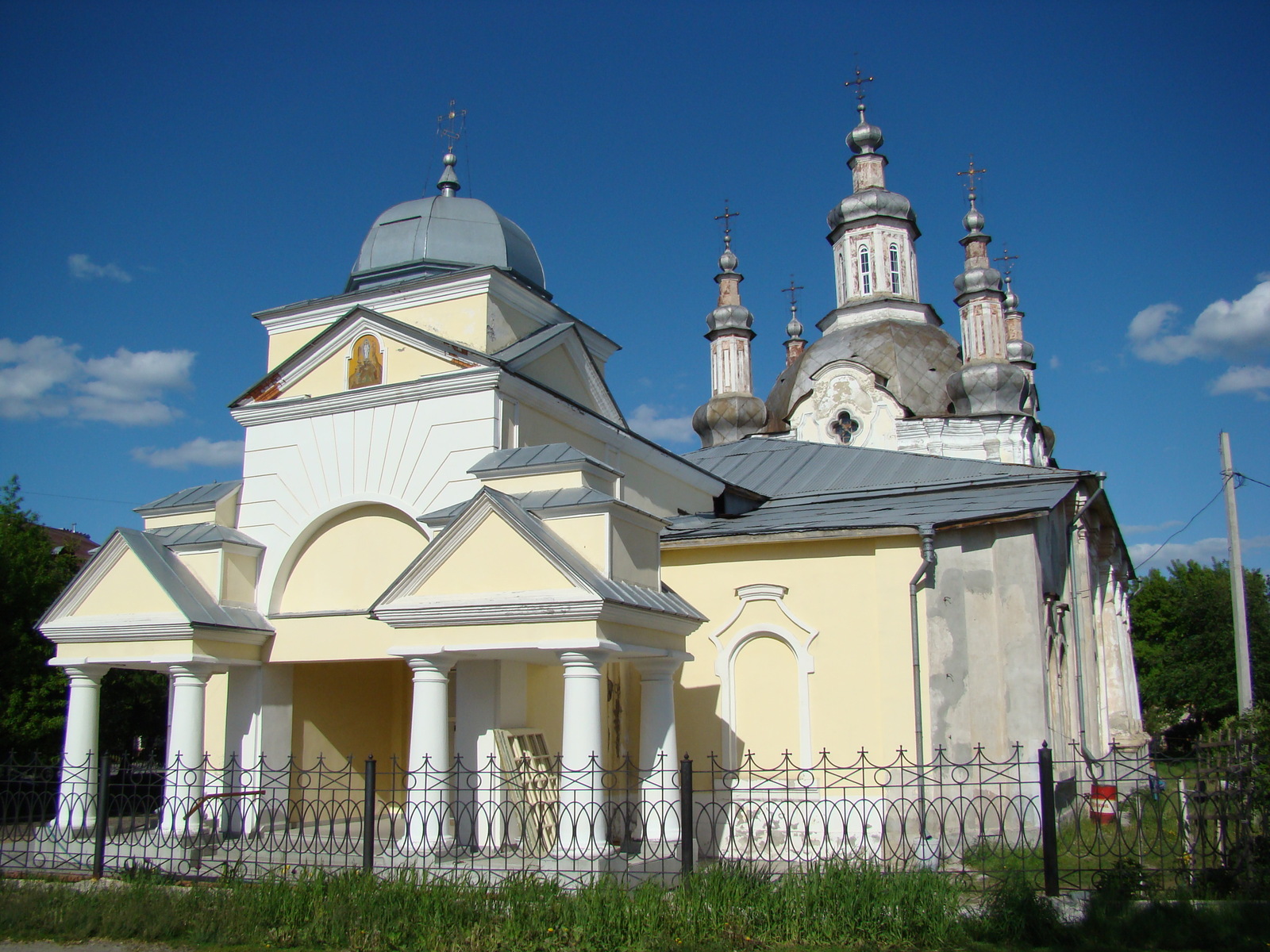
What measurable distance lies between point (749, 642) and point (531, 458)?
3879mm

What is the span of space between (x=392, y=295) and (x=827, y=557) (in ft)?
20.2

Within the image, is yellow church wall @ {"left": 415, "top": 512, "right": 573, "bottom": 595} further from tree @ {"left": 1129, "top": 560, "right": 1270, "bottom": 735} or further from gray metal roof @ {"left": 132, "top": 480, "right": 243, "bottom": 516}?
tree @ {"left": 1129, "top": 560, "right": 1270, "bottom": 735}

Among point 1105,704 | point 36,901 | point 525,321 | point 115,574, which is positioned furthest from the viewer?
point 1105,704

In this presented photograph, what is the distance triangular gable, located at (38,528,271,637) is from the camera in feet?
36.8

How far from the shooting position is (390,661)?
1344 centimetres

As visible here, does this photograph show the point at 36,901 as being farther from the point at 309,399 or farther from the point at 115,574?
the point at 309,399

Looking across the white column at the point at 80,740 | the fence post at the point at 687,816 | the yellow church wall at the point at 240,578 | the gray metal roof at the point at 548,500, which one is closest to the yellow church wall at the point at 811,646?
the gray metal roof at the point at 548,500

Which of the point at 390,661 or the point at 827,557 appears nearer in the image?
the point at 827,557

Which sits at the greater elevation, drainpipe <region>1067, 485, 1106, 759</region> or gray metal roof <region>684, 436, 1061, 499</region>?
gray metal roof <region>684, 436, 1061, 499</region>

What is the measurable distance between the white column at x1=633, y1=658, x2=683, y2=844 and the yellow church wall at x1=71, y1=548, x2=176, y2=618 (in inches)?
209

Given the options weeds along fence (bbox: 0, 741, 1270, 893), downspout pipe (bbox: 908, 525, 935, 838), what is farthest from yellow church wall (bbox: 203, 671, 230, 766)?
downspout pipe (bbox: 908, 525, 935, 838)

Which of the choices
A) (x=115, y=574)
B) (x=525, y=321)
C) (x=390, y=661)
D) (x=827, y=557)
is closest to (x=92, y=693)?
(x=115, y=574)

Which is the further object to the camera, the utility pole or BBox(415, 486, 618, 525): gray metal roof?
the utility pole

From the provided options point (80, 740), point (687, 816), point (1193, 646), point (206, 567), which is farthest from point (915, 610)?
point (1193, 646)
